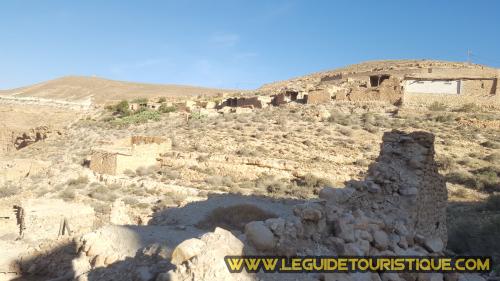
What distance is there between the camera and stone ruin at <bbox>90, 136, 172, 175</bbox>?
15.0 meters

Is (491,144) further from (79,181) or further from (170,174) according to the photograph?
(79,181)

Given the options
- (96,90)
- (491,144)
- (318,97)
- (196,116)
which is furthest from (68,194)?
(96,90)

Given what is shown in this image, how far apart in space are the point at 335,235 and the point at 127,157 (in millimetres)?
12149

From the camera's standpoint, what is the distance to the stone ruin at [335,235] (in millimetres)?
3449

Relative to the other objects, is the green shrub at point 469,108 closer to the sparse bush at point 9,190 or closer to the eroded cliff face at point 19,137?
the sparse bush at point 9,190

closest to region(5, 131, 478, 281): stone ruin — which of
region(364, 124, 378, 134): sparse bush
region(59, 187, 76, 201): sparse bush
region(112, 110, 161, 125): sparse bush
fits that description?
region(59, 187, 76, 201): sparse bush

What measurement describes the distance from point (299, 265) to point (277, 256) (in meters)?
0.23

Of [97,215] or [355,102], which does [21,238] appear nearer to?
[97,215]

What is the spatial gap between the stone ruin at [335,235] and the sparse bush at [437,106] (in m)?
17.2

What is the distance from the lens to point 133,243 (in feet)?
20.7

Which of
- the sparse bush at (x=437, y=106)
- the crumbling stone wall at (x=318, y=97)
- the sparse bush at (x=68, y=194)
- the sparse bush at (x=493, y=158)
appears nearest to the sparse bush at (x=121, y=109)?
the crumbling stone wall at (x=318, y=97)

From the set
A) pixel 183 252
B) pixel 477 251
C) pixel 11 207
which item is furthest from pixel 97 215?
pixel 477 251

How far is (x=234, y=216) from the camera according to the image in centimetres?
1026

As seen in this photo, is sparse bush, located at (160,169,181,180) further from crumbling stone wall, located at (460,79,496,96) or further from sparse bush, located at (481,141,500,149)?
crumbling stone wall, located at (460,79,496,96)
